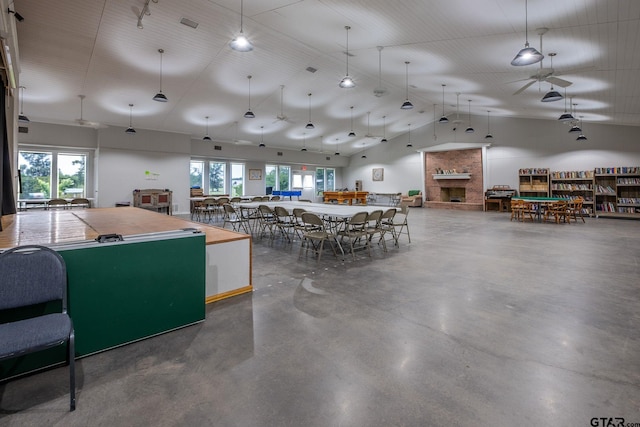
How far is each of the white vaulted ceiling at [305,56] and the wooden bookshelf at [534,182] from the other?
208 centimetres

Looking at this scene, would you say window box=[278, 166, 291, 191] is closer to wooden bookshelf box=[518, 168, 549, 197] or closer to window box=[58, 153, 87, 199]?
window box=[58, 153, 87, 199]

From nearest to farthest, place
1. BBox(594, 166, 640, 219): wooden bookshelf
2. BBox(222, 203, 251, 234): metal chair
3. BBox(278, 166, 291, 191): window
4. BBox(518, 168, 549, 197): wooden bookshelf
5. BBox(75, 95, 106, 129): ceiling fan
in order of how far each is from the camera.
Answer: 1. BBox(222, 203, 251, 234): metal chair
2. BBox(75, 95, 106, 129): ceiling fan
3. BBox(594, 166, 640, 219): wooden bookshelf
4. BBox(518, 168, 549, 197): wooden bookshelf
5. BBox(278, 166, 291, 191): window

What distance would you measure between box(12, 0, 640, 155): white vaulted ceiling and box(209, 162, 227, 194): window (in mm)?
2999

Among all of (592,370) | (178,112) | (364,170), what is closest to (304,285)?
(592,370)

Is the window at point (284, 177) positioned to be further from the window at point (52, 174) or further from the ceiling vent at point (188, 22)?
the ceiling vent at point (188, 22)

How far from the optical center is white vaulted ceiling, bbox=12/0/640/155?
4816 millimetres

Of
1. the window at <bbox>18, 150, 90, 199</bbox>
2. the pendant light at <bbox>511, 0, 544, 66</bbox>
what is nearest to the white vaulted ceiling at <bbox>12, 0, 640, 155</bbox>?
the pendant light at <bbox>511, 0, 544, 66</bbox>

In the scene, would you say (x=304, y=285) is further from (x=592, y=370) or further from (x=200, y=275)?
(x=592, y=370)

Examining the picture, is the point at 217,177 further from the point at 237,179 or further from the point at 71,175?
the point at 71,175

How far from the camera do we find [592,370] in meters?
1.91

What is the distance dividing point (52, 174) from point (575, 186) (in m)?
18.4

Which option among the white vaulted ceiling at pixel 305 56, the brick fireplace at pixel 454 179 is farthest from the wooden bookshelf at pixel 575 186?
the brick fireplace at pixel 454 179

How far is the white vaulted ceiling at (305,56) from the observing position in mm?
4816

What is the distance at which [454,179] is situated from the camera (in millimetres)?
14750
